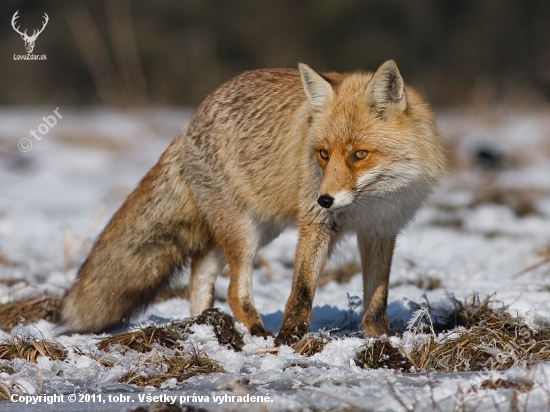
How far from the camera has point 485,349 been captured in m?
3.75

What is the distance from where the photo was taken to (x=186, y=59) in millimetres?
24125

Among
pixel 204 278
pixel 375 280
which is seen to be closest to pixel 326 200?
pixel 375 280

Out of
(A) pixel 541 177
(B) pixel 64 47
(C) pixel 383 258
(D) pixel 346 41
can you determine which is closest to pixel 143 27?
(B) pixel 64 47

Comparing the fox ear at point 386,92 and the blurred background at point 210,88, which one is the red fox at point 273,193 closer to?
the fox ear at point 386,92

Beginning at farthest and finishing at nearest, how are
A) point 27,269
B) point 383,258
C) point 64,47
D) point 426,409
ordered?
1. point 64,47
2. point 27,269
3. point 383,258
4. point 426,409

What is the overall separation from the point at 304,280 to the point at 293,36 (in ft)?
78.8

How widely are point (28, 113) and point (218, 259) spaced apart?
41.9ft

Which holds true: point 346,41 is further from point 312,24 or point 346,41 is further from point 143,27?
point 143,27

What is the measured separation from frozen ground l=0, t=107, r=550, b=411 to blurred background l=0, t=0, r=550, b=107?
25.5 ft

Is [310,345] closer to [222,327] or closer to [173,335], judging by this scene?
[222,327]

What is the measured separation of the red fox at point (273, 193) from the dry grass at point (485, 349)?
2.34ft

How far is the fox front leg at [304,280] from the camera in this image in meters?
4.30

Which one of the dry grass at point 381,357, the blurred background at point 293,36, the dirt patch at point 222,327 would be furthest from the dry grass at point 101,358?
the blurred background at point 293,36

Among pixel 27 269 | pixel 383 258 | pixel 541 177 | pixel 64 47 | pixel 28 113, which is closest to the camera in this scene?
pixel 383 258
